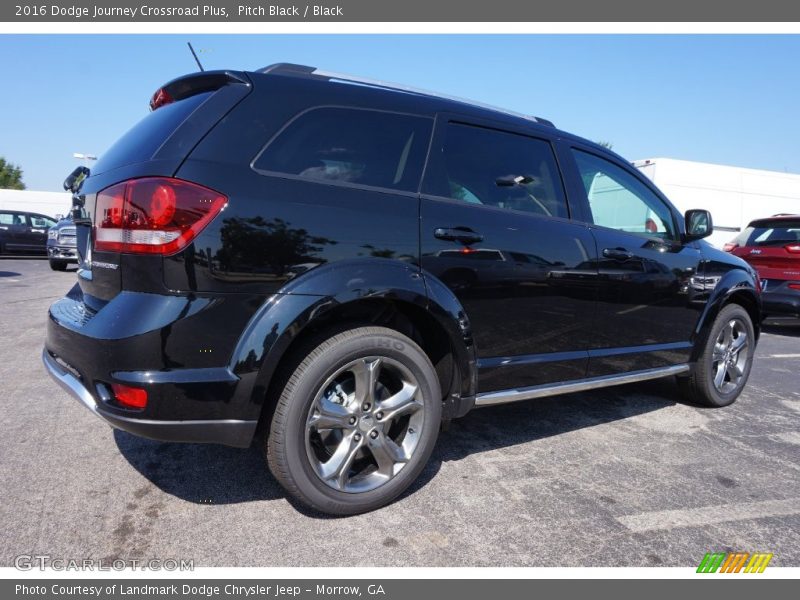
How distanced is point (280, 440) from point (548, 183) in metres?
2.08

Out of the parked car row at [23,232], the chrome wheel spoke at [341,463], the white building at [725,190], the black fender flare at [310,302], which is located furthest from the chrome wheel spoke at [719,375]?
the parked car row at [23,232]

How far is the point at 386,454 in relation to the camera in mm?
2418

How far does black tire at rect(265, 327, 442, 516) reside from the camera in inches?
85.1

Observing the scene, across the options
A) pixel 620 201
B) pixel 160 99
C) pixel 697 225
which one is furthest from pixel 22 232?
pixel 697 225

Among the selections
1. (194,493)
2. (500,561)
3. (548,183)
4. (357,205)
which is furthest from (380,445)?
(548,183)

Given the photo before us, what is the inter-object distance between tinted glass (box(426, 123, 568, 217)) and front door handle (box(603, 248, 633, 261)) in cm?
37

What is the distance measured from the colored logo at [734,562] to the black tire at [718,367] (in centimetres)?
203

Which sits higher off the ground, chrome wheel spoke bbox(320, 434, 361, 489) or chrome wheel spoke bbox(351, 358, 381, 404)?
chrome wheel spoke bbox(351, 358, 381, 404)

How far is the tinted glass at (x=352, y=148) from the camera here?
87.4 inches

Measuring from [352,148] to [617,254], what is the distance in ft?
5.97

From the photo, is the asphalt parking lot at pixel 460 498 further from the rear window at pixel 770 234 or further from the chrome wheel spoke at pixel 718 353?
the rear window at pixel 770 234

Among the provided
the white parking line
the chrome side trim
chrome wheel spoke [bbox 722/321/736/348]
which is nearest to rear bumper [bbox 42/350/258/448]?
the chrome side trim

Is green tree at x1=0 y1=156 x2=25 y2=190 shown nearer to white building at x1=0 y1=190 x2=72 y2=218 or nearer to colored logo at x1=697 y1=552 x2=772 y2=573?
white building at x1=0 y1=190 x2=72 y2=218

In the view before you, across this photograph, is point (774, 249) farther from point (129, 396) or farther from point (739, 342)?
point (129, 396)
